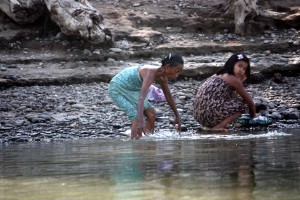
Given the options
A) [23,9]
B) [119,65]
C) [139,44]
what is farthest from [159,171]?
[23,9]

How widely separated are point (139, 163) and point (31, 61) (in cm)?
829

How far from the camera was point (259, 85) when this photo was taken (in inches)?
447

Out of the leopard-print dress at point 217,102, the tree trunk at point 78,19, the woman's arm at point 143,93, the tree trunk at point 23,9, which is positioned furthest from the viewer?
the tree trunk at point 23,9

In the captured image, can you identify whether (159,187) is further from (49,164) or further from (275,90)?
(275,90)

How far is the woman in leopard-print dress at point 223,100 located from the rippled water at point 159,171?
1.58 metres

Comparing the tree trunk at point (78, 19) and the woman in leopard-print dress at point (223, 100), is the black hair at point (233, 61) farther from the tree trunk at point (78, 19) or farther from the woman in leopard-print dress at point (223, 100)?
the tree trunk at point (78, 19)

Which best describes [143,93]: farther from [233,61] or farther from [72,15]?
[72,15]

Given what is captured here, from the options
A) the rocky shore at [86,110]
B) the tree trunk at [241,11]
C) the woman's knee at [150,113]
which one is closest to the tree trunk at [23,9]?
the rocky shore at [86,110]

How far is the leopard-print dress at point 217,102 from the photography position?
7.27 m

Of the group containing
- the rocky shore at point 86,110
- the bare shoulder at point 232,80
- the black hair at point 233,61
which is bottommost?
the rocky shore at point 86,110

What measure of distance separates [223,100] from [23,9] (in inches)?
267

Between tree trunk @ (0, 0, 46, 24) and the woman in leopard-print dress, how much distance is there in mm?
6414

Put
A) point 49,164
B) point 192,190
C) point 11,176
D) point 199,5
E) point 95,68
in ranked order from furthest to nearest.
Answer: point 199,5, point 95,68, point 49,164, point 11,176, point 192,190

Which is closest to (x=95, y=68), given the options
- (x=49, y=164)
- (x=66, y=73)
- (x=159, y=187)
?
(x=66, y=73)
